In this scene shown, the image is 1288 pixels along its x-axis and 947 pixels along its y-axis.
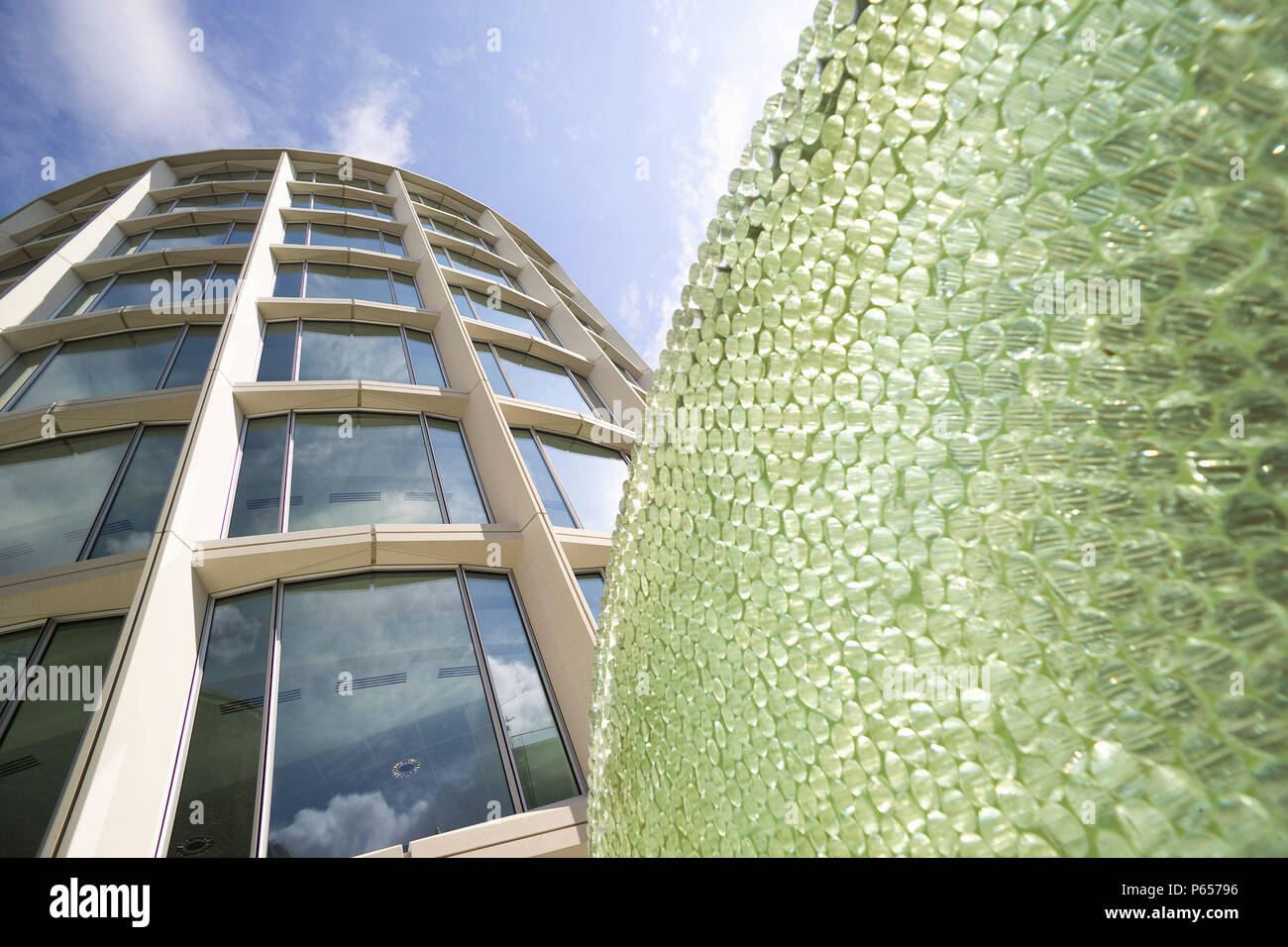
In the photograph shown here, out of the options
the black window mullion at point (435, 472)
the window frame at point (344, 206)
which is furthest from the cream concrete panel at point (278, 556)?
the window frame at point (344, 206)

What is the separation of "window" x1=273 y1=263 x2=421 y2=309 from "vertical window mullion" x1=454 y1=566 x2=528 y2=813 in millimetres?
5411

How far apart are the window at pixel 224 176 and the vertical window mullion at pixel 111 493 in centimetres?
942

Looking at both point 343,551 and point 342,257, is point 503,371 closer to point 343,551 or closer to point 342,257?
point 342,257

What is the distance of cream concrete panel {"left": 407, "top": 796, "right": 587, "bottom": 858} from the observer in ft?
12.4

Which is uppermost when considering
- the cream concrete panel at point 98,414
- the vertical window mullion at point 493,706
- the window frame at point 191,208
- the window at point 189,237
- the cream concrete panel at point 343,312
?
the window frame at point 191,208

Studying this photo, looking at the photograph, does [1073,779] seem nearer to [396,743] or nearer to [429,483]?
[396,743]

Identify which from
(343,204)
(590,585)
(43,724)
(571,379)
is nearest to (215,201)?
(343,204)

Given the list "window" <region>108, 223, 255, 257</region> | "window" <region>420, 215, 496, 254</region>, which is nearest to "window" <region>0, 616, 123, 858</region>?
"window" <region>108, 223, 255, 257</region>

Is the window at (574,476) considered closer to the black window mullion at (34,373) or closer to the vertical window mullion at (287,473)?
the vertical window mullion at (287,473)

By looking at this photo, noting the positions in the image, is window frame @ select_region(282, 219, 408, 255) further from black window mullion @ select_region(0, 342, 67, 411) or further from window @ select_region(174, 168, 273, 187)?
black window mullion @ select_region(0, 342, 67, 411)

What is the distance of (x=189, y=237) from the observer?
10602mm

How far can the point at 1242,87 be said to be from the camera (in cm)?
48

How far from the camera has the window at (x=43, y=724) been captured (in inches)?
156
